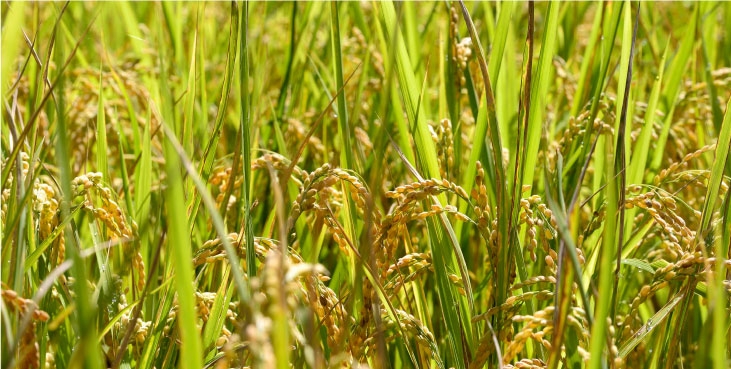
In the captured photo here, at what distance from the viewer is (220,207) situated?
141 cm

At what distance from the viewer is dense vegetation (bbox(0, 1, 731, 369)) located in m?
0.83

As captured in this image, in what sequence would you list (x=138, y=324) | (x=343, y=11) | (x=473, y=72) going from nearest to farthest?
(x=138, y=324), (x=473, y=72), (x=343, y=11)

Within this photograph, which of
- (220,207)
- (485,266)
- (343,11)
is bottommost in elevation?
(485,266)

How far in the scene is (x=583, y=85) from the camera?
1.90 meters

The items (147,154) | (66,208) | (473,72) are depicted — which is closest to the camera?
A: (66,208)

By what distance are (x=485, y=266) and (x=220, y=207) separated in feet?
1.78

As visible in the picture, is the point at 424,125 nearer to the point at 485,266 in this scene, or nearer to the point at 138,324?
the point at 485,266

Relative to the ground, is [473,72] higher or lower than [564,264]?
higher

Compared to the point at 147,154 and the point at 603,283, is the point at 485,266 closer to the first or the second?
the point at 147,154

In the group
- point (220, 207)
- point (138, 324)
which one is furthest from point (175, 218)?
point (220, 207)

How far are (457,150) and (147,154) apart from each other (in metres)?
0.62

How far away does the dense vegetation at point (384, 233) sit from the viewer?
0.83 m

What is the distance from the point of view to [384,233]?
44.8 inches

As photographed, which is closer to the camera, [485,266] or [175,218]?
[175,218]
